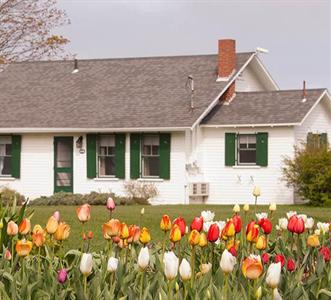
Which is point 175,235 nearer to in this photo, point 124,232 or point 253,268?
point 124,232

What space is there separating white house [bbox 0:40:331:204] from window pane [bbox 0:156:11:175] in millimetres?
34

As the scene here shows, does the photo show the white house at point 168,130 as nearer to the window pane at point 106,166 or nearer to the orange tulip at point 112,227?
the window pane at point 106,166

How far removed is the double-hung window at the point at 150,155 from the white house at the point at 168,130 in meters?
0.03

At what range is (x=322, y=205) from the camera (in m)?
28.2

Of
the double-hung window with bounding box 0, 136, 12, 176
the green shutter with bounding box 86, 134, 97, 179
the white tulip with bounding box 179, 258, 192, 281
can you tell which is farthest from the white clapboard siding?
the white tulip with bounding box 179, 258, 192, 281

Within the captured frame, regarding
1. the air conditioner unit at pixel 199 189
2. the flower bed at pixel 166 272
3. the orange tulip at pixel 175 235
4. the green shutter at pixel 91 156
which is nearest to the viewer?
the flower bed at pixel 166 272

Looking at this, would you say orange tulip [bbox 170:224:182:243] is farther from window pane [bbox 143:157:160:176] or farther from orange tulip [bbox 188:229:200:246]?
window pane [bbox 143:157:160:176]

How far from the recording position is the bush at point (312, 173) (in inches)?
1110

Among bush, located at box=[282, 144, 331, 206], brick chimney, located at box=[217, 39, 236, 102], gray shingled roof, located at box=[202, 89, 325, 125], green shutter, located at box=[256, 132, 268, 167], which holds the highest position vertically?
brick chimney, located at box=[217, 39, 236, 102]

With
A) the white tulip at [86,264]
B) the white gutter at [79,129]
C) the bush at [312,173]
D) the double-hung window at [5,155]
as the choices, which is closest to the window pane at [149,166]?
the white gutter at [79,129]

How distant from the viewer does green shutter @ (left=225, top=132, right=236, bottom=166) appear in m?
30.4

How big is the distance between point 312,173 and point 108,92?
336 inches

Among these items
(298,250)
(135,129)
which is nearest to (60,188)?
(135,129)

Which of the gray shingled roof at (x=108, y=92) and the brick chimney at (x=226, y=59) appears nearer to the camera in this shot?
the gray shingled roof at (x=108, y=92)
